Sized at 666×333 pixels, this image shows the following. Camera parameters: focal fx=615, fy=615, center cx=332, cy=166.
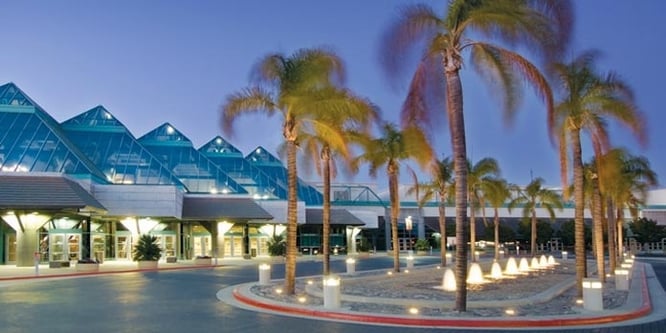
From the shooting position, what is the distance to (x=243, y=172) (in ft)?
219

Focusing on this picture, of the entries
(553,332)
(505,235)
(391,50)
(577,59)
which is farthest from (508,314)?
(505,235)

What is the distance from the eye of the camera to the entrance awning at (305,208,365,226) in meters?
65.8

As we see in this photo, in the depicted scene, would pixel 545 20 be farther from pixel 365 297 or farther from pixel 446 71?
pixel 365 297

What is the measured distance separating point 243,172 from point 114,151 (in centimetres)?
1876

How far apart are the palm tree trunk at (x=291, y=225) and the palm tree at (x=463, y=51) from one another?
5.00 metres

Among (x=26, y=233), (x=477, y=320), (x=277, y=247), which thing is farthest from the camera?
(x=277, y=247)

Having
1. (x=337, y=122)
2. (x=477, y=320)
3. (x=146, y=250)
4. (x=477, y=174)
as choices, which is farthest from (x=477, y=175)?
(x=477, y=320)

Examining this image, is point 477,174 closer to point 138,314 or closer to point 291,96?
point 291,96

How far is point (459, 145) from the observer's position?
14.8 meters

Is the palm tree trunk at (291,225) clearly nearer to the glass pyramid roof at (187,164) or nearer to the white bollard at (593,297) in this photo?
the white bollard at (593,297)

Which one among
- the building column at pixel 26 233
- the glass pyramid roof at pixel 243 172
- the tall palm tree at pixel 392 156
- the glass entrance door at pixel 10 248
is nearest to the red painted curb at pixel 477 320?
the tall palm tree at pixel 392 156

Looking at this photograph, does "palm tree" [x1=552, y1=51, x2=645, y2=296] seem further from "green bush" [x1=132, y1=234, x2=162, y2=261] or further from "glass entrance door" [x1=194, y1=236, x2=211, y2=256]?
"glass entrance door" [x1=194, y1=236, x2=211, y2=256]

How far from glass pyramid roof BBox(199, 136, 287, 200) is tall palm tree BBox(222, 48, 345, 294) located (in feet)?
140

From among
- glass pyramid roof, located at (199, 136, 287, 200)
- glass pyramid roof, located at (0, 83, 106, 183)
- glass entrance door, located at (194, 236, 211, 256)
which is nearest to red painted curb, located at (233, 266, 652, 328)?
glass pyramid roof, located at (0, 83, 106, 183)
